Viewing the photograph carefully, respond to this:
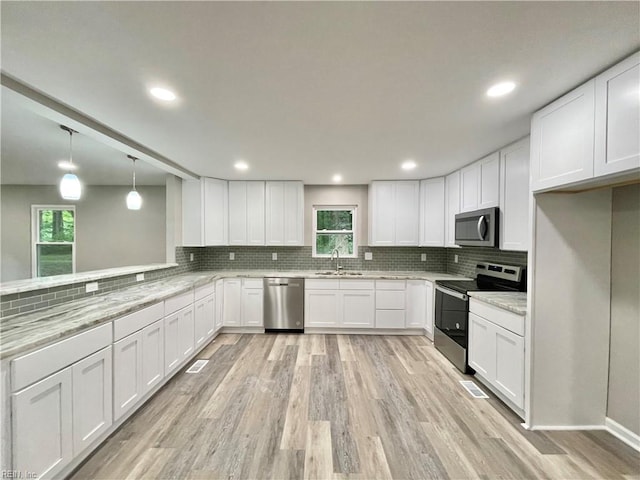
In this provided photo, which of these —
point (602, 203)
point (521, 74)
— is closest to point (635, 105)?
point (521, 74)

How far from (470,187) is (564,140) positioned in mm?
1613

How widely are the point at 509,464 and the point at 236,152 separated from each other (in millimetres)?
3479

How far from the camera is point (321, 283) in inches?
159

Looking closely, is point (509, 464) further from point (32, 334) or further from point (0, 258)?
point (0, 258)

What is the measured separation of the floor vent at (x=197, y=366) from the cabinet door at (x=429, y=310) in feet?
10.0

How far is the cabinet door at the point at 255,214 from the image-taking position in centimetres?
432

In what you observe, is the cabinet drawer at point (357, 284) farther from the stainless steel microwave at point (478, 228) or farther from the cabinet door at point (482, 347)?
the cabinet door at point (482, 347)

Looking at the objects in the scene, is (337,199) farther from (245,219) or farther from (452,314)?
(452,314)

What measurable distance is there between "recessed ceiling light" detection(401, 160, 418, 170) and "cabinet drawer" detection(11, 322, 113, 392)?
11.1 ft

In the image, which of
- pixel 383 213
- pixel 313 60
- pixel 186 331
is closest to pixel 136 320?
pixel 186 331

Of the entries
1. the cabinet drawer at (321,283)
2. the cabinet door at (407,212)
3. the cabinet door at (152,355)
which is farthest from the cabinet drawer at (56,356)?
the cabinet door at (407,212)

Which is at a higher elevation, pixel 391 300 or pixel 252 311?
pixel 391 300

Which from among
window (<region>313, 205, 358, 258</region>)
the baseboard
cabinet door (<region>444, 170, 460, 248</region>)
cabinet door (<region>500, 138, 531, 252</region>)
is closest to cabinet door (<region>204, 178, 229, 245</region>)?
window (<region>313, 205, 358, 258</region>)

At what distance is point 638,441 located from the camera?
5.79 feet
